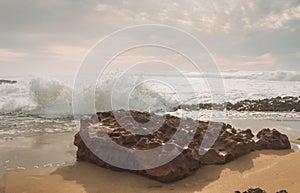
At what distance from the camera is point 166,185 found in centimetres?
455

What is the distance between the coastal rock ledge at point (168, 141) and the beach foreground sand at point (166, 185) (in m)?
0.15

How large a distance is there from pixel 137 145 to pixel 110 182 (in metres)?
0.71

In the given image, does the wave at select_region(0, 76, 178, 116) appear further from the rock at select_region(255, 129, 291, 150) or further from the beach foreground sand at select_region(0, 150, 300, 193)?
the rock at select_region(255, 129, 291, 150)

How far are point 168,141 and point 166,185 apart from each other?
2.63 feet

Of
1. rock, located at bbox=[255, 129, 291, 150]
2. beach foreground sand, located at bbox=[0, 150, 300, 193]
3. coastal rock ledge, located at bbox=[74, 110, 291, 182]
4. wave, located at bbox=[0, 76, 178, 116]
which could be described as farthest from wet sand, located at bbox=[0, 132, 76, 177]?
wave, located at bbox=[0, 76, 178, 116]

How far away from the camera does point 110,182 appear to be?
469 cm

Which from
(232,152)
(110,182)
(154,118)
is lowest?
(110,182)

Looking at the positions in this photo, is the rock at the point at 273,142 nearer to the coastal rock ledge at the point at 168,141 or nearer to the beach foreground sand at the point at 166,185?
the coastal rock ledge at the point at 168,141

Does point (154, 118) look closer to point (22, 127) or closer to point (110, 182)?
point (110, 182)

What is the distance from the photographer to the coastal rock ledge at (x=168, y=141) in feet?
15.8

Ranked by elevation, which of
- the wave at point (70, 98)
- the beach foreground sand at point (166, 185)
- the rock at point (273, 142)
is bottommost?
the beach foreground sand at point (166, 185)

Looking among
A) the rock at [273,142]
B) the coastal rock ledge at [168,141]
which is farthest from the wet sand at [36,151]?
the rock at [273,142]

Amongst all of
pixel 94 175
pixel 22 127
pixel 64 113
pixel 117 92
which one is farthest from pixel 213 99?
pixel 94 175

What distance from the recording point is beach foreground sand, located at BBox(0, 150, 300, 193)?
14.2ft
